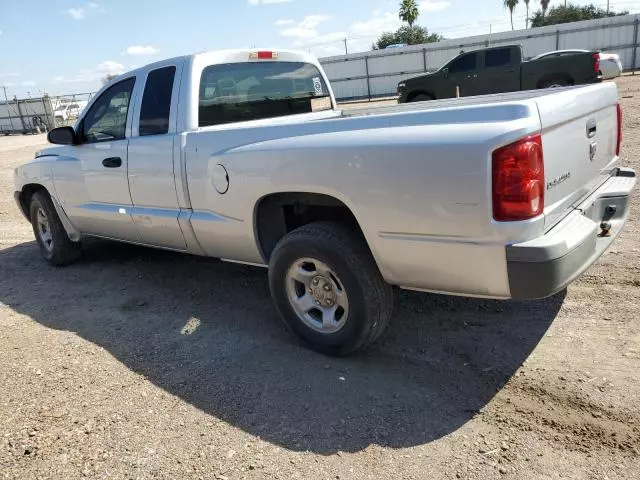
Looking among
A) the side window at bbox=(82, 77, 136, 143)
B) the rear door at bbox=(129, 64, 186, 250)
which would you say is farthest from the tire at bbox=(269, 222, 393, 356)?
the side window at bbox=(82, 77, 136, 143)

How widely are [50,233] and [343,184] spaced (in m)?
4.21

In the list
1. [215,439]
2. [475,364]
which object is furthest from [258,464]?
[475,364]

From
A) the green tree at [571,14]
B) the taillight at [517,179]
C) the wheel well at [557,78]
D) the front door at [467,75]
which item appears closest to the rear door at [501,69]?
the front door at [467,75]

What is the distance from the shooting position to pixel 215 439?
9.09ft

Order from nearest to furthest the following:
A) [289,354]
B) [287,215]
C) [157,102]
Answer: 1. [289,354]
2. [287,215]
3. [157,102]

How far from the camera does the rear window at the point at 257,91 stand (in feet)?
13.8

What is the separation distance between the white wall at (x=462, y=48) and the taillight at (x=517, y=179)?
93.1 ft

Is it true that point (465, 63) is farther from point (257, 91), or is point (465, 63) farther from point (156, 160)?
point (156, 160)

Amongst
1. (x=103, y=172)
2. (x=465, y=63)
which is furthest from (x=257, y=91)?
(x=465, y=63)

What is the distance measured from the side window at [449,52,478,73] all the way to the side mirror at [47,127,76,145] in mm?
13260

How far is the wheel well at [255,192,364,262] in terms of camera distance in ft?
11.2

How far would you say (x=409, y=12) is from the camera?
5891 centimetres

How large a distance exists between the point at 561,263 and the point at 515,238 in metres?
0.25

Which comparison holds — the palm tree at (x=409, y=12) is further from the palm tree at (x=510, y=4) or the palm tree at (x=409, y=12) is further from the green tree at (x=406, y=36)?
the palm tree at (x=510, y=4)
